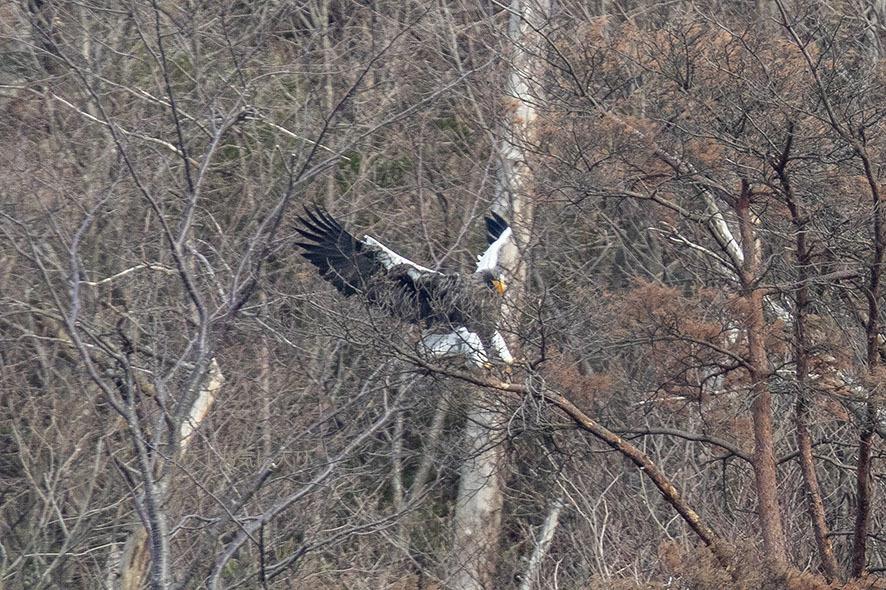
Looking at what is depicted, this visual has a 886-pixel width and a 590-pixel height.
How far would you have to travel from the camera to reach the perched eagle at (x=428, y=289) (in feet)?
23.0

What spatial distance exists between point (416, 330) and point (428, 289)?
123 centimetres

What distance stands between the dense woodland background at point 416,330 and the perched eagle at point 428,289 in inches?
7.4

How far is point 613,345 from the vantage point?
7449 millimetres

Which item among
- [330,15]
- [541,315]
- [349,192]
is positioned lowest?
[541,315]

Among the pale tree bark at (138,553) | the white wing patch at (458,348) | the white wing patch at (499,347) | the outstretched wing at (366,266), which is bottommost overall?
the pale tree bark at (138,553)

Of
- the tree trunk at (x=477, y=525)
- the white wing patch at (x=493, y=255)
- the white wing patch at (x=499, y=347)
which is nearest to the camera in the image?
the white wing patch at (x=499, y=347)

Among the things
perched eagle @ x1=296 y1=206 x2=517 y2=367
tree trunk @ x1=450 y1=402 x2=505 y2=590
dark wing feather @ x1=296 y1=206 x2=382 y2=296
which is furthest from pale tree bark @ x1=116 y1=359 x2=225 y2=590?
tree trunk @ x1=450 y1=402 x2=505 y2=590

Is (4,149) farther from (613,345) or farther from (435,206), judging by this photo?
(613,345)

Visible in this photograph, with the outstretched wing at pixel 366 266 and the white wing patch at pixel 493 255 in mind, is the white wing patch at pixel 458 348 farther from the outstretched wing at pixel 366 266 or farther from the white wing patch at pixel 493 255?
the white wing patch at pixel 493 255

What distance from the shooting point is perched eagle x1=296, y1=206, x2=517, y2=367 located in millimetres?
7008

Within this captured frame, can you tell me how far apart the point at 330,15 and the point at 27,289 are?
230 inches

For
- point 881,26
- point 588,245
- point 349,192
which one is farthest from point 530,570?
point 881,26

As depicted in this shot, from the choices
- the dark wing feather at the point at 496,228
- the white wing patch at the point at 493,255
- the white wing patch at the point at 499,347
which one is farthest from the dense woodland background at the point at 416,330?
the white wing patch at the point at 493,255

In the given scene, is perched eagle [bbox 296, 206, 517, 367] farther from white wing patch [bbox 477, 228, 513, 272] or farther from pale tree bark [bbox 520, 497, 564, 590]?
pale tree bark [bbox 520, 497, 564, 590]
